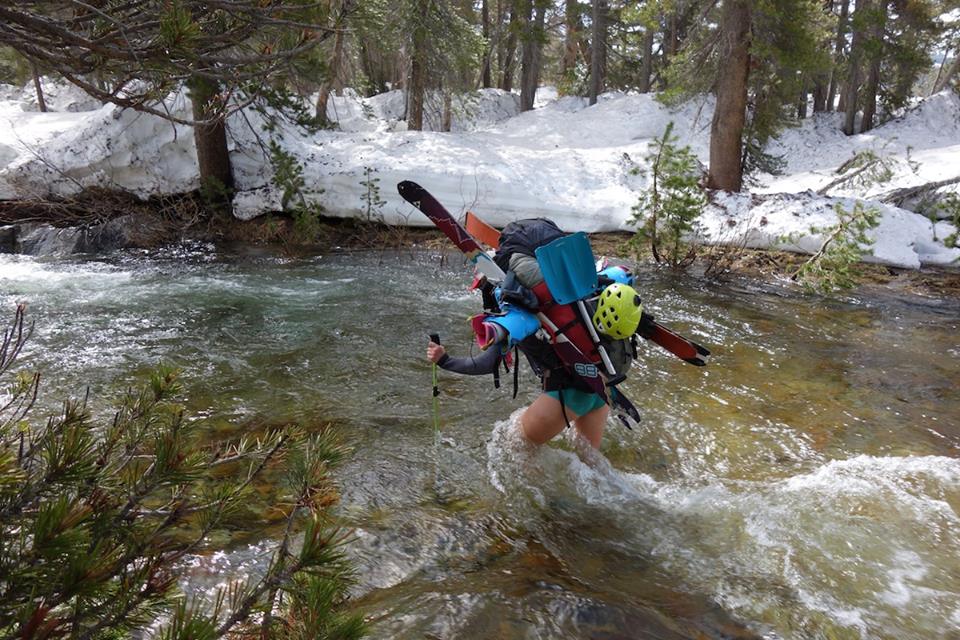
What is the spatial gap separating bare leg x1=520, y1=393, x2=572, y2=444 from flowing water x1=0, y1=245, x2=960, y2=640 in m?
0.29

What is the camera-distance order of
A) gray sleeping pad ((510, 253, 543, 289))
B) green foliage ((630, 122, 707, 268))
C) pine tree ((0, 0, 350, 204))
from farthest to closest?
1. green foliage ((630, 122, 707, 268))
2. gray sleeping pad ((510, 253, 543, 289))
3. pine tree ((0, 0, 350, 204))

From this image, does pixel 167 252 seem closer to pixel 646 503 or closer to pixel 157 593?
pixel 646 503

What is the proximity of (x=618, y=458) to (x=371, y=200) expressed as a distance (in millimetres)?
9634

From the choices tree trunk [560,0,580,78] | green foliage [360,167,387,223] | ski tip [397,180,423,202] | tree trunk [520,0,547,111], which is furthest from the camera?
tree trunk [560,0,580,78]

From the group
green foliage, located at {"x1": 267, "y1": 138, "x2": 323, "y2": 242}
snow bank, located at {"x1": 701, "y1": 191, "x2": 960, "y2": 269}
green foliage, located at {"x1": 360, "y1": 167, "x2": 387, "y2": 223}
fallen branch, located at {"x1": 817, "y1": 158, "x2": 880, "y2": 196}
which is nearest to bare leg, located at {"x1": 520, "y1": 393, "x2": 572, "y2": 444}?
snow bank, located at {"x1": 701, "y1": 191, "x2": 960, "y2": 269}

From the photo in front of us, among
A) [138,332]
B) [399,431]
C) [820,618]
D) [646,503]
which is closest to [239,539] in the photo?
[399,431]

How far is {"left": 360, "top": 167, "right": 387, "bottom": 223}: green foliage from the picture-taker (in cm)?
1307

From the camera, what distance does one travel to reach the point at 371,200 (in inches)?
518

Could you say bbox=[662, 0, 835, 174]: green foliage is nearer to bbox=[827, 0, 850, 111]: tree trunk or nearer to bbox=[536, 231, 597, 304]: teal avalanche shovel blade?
bbox=[827, 0, 850, 111]: tree trunk

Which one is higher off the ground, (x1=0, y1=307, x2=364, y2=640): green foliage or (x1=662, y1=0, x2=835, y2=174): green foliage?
(x1=662, y1=0, x2=835, y2=174): green foliage

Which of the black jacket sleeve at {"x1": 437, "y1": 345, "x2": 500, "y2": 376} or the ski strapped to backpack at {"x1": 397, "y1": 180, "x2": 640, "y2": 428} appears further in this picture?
the ski strapped to backpack at {"x1": 397, "y1": 180, "x2": 640, "y2": 428}

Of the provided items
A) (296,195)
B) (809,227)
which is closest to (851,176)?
(809,227)

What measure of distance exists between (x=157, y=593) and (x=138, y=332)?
6721 millimetres

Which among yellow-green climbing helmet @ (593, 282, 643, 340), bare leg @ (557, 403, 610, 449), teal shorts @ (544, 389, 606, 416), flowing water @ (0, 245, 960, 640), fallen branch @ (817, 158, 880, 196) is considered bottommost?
flowing water @ (0, 245, 960, 640)
